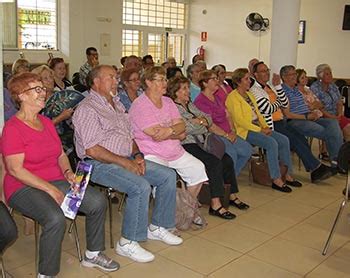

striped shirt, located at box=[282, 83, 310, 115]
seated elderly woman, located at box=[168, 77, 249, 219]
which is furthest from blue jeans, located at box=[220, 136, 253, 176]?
striped shirt, located at box=[282, 83, 310, 115]

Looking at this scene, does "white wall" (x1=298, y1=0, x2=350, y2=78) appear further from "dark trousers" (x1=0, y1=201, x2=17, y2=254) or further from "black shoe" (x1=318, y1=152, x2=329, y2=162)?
"dark trousers" (x1=0, y1=201, x2=17, y2=254)

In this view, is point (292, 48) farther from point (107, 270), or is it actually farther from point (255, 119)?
point (107, 270)

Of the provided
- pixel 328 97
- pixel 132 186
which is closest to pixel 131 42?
pixel 328 97

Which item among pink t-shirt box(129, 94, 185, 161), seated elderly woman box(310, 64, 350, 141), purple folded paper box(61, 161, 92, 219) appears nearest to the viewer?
purple folded paper box(61, 161, 92, 219)

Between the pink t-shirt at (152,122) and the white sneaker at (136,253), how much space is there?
756 millimetres

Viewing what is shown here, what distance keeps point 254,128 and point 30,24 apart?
Answer: 619 cm

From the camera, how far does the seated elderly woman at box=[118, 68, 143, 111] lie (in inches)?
163

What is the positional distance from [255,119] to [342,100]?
2060mm

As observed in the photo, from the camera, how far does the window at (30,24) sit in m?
8.68

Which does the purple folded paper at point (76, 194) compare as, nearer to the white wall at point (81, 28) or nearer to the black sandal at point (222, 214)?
the black sandal at point (222, 214)

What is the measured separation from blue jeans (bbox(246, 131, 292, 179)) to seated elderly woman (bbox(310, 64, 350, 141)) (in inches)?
52.3

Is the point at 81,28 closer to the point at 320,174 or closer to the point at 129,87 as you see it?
the point at 129,87

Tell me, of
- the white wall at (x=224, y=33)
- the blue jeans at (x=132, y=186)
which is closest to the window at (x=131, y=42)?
the white wall at (x=224, y=33)

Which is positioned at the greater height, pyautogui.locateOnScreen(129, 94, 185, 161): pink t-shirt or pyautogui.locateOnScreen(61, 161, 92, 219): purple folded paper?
pyautogui.locateOnScreen(129, 94, 185, 161): pink t-shirt
